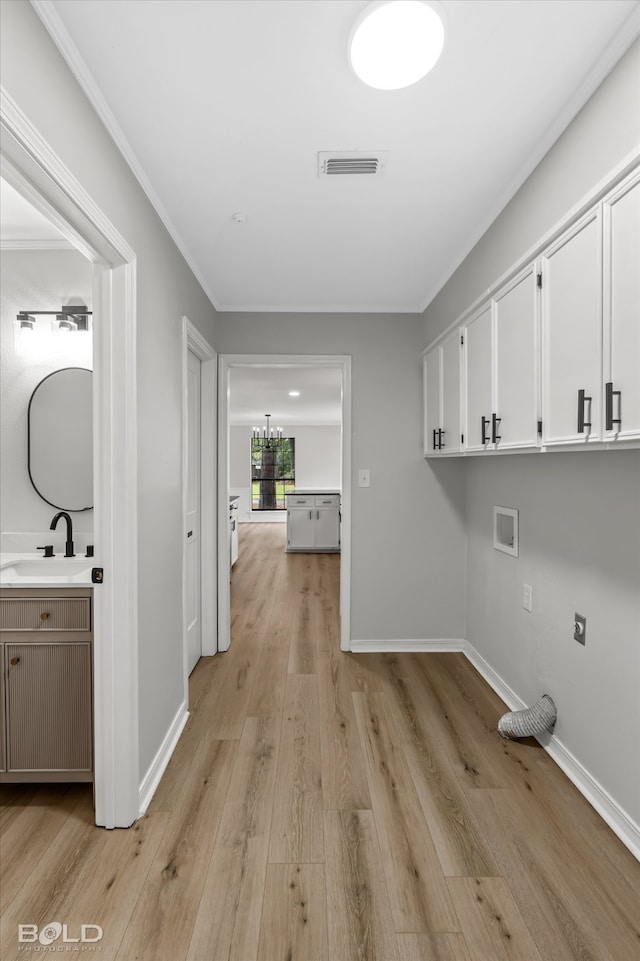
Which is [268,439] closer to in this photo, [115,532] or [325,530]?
[325,530]

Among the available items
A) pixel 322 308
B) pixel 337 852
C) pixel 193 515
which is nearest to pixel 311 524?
pixel 193 515

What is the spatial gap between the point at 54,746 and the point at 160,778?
0.47 m

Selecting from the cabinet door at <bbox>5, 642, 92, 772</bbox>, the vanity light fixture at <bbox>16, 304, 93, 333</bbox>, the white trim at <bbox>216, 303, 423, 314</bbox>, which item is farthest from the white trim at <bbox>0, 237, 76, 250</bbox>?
the cabinet door at <bbox>5, 642, 92, 772</bbox>

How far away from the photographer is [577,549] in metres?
2.08

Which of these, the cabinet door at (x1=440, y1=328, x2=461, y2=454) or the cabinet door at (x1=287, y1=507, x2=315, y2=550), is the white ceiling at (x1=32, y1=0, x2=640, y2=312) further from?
the cabinet door at (x1=287, y1=507, x2=315, y2=550)

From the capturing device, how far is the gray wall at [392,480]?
3.52m

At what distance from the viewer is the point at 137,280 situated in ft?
6.26

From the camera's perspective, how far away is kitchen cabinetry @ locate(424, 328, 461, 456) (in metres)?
2.77

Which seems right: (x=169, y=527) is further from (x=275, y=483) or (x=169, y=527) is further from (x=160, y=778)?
(x=275, y=483)

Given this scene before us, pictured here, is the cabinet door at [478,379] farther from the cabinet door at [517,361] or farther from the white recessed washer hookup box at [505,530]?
the white recessed washer hookup box at [505,530]

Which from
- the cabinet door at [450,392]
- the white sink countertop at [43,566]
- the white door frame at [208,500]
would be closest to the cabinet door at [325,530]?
the white door frame at [208,500]

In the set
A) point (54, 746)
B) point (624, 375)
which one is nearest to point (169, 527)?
point (54, 746)

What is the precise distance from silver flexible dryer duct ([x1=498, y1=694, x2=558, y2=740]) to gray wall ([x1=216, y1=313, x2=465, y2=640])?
47.5 inches

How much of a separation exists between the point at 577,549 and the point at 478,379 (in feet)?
3.01
